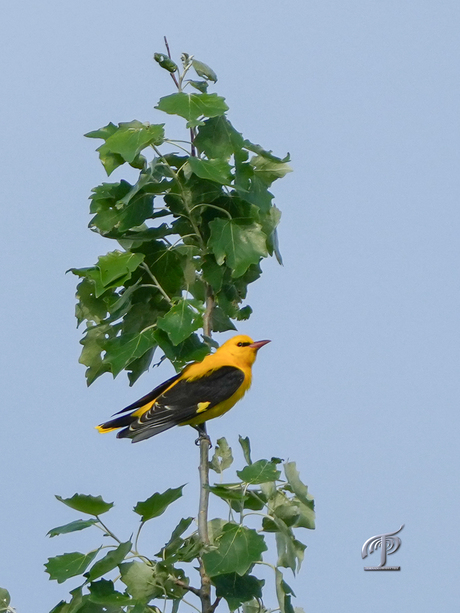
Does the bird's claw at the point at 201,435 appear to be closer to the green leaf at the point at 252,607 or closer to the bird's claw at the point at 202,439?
the bird's claw at the point at 202,439

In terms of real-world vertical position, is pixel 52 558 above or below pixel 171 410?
below

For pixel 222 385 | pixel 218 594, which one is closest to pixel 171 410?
pixel 222 385

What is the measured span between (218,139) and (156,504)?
5.56 feet

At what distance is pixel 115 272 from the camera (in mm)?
4121

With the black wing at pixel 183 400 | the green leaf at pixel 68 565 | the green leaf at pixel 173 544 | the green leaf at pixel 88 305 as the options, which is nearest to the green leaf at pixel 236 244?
the green leaf at pixel 88 305

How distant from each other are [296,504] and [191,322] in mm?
908

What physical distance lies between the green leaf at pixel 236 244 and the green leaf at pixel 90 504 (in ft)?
3.89

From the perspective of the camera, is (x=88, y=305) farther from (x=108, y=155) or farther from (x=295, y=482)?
(x=295, y=482)

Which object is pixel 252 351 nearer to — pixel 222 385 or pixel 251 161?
pixel 222 385

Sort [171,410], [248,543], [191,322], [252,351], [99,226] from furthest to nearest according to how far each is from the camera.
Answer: [252,351] → [171,410] → [99,226] → [191,322] → [248,543]

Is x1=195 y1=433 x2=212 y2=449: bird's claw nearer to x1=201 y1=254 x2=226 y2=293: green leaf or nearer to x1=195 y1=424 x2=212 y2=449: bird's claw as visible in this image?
x1=195 y1=424 x2=212 y2=449: bird's claw

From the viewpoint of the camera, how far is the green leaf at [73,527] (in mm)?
3914

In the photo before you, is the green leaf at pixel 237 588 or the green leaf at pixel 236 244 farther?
the green leaf at pixel 236 244

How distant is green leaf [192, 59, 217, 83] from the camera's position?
4.40 m
